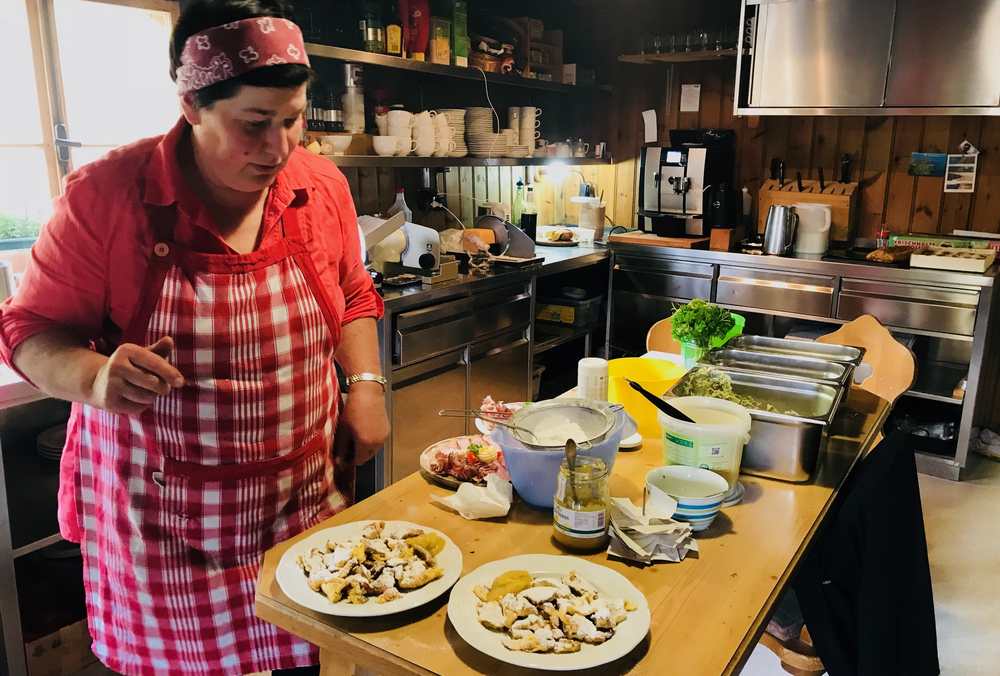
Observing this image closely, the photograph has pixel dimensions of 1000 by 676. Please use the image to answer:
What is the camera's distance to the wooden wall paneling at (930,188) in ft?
13.0

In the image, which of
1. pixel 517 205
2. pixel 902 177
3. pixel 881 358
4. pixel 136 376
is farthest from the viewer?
pixel 517 205

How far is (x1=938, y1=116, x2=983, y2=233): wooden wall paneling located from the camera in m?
3.87

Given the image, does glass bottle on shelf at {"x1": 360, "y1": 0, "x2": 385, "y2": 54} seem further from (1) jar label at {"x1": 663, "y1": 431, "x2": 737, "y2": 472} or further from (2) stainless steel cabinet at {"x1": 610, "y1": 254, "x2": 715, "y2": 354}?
(1) jar label at {"x1": 663, "y1": 431, "x2": 737, "y2": 472}

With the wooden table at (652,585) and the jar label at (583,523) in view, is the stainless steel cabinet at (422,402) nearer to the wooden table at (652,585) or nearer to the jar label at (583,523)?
the wooden table at (652,585)

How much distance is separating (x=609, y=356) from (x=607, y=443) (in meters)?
3.13

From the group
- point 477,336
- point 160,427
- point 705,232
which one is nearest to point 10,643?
point 160,427

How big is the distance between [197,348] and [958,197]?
393 centimetres

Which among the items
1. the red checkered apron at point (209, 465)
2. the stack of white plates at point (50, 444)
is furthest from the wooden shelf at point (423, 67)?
the red checkered apron at point (209, 465)

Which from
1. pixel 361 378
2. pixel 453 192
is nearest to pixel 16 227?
pixel 361 378

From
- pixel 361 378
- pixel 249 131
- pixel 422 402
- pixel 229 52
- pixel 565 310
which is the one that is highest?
pixel 229 52

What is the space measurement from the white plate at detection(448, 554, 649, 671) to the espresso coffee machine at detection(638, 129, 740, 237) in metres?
3.30

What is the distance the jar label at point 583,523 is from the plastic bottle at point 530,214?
301 cm

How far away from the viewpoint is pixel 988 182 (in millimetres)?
3881

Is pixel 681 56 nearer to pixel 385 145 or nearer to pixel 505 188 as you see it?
pixel 505 188
